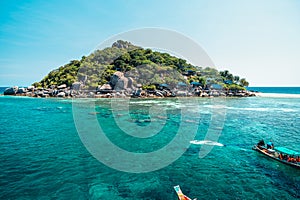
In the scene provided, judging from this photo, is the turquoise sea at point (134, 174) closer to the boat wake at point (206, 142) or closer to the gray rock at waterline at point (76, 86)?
the boat wake at point (206, 142)

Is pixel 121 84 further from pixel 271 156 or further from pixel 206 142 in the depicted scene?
pixel 271 156

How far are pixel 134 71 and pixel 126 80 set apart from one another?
12.0 m

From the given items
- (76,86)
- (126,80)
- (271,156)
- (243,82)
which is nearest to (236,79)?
(243,82)

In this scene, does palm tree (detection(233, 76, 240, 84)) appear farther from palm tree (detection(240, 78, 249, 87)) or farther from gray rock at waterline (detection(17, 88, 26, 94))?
gray rock at waterline (detection(17, 88, 26, 94))

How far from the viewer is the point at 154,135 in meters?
24.3

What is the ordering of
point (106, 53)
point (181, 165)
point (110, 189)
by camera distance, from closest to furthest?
point (110, 189) < point (181, 165) < point (106, 53)

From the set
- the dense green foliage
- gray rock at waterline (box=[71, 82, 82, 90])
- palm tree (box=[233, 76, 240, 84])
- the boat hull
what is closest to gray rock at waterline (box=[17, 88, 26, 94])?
the dense green foliage

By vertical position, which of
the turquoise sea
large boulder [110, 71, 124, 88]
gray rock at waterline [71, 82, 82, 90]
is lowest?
the turquoise sea

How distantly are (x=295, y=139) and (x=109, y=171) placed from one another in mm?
25168

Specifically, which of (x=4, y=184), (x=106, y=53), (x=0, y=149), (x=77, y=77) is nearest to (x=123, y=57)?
(x=106, y=53)

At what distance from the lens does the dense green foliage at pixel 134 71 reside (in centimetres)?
8769

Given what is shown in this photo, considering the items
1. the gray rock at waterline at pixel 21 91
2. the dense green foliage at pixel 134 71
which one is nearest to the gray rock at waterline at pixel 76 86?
the dense green foliage at pixel 134 71

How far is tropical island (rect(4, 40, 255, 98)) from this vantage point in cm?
7981

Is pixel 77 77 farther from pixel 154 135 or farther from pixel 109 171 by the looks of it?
pixel 109 171
